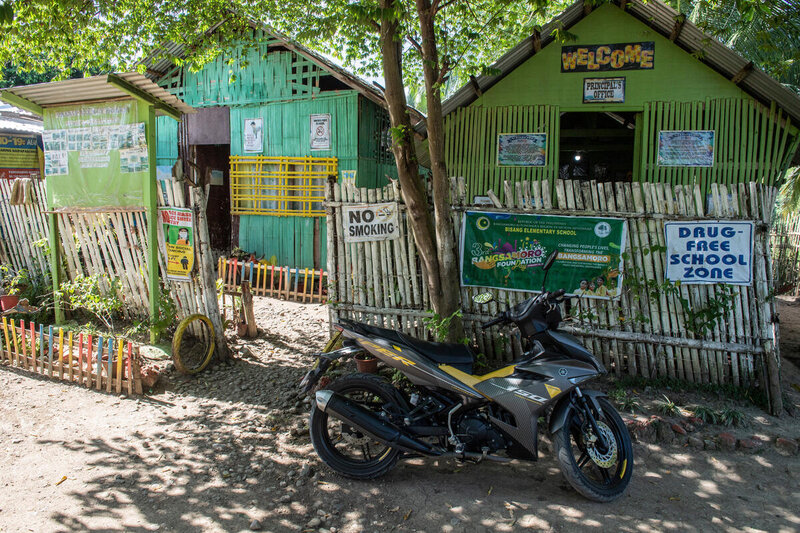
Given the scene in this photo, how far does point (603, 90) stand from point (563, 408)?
5.41 metres

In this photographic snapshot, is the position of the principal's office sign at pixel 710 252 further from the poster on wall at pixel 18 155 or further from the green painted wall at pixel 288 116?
the poster on wall at pixel 18 155

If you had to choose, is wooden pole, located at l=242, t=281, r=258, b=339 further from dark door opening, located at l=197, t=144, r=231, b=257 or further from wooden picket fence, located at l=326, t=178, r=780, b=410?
→ dark door opening, located at l=197, t=144, r=231, b=257

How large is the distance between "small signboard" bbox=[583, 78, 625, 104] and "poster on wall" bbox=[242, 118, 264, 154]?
6.86 m

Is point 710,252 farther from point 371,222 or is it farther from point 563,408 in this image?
point 371,222

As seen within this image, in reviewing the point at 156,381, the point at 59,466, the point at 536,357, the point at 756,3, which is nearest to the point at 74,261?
the point at 156,381

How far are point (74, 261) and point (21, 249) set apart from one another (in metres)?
2.09

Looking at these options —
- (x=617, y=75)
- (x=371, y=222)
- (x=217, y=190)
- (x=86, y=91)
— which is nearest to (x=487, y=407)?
(x=371, y=222)

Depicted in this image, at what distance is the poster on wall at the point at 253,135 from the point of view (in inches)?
454

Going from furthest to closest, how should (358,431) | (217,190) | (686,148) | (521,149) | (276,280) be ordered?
(217,190) < (276,280) < (521,149) < (686,148) < (358,431)

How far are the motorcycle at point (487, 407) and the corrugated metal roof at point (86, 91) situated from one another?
4.03 metres

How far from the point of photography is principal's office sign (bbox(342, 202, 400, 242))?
19.4ft

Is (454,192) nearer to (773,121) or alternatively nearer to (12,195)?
(773,121)

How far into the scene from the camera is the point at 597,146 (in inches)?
453

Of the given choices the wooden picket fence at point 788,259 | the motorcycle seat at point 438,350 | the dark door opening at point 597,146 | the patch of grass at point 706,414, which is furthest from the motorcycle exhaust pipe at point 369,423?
the wooden picket fence at point 788,259
